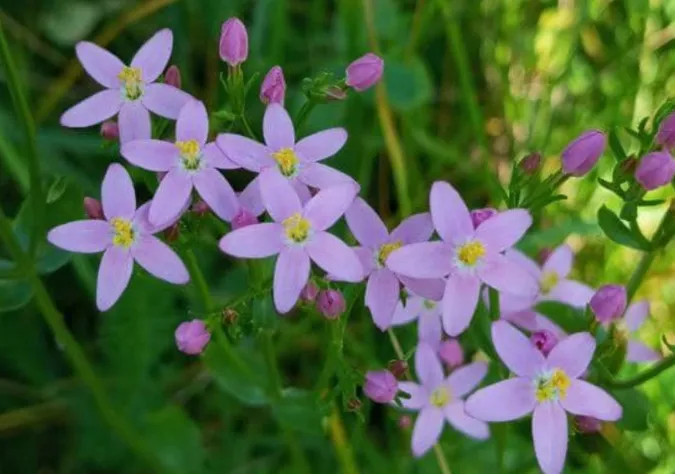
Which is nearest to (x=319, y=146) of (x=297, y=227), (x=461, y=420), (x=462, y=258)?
(x=297, y=227)

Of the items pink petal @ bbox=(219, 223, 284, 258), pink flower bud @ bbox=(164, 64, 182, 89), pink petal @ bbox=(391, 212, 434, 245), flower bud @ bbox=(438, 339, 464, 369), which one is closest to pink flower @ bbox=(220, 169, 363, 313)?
pink petal @ bbox=(219, 223, 284, 258)

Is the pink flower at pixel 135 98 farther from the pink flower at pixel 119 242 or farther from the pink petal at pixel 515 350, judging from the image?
the pink petal at pixel 515 350

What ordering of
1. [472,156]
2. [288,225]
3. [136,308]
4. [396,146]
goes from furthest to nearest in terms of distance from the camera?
[472,156] < [396,146] < [136,308] < [288,225]

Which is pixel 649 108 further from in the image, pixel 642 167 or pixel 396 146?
pixel 642 167

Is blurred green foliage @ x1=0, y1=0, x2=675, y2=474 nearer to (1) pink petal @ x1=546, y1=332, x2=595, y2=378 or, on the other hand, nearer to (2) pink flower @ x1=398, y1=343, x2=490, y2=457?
(2) pink flower @ x1=398, y1=343, x2=490, y2=457

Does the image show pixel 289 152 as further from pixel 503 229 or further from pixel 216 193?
pixel 503 229

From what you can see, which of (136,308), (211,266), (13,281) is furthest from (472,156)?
(13,281)
